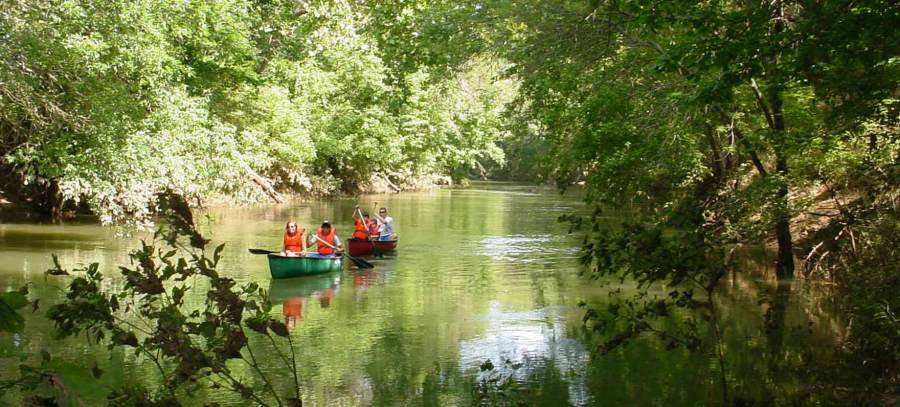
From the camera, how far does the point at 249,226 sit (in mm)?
28891

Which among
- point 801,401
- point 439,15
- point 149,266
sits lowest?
point 801,401

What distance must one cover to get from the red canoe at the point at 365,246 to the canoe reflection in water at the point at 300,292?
8.80 ft

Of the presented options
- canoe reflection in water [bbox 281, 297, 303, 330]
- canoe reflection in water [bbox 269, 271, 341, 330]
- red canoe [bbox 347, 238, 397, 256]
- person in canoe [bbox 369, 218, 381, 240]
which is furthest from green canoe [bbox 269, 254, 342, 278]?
person in canoe [bbox 369, 218, 381, 240]

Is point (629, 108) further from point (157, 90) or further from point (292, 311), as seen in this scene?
point (157, 90)

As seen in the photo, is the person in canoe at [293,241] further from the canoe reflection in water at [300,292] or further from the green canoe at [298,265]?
the canoe reflection in water at [300,292]

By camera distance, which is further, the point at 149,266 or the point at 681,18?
the point at 681,18

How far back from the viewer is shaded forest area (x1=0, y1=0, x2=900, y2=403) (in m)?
7.43

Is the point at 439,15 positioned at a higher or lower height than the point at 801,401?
higher

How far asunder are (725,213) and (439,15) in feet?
18.6

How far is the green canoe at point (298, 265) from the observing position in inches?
697

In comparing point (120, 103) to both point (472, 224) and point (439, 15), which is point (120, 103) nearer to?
point (439, 15)

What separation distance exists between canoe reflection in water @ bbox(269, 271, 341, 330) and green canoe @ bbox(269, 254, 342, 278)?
4.9 inches

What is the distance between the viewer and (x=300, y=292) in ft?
54.7

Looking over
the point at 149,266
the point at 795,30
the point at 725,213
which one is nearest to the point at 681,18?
the point at 795,30
